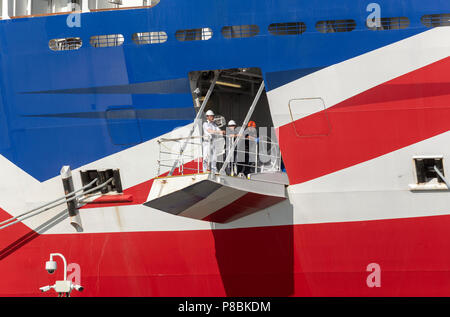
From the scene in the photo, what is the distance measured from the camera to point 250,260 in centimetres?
659

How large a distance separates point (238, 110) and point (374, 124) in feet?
9.31

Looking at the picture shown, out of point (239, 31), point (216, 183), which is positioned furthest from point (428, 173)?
point (239, 31)

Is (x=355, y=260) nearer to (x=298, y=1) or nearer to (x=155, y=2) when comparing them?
(x=298, y=1)

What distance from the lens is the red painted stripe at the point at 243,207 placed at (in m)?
6.02

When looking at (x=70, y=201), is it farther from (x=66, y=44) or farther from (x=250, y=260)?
(x=250, y=260)

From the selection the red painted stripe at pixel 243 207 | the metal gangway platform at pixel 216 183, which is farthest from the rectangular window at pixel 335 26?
the red painted stripe at pixel 243 207

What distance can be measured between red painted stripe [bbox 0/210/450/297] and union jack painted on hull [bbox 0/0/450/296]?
2cm

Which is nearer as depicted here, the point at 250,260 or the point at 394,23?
the point at 394,23

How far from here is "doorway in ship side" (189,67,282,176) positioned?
691 cm

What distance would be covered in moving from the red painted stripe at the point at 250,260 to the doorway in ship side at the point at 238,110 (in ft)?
3.28

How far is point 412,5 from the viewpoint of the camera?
20.6ft

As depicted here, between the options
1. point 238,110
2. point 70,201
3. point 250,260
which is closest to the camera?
point 250,260

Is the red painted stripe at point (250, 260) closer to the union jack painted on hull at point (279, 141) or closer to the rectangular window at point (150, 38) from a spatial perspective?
the union jack painted on hull at point (279, 141)
